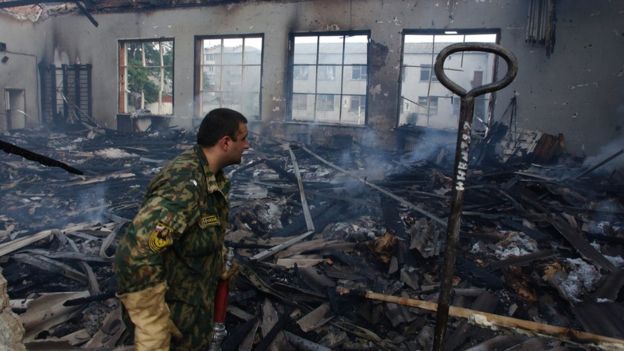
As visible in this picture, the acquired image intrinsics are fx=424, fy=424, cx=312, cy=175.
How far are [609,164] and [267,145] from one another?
8125mm

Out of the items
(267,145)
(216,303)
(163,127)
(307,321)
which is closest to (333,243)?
(307,321)

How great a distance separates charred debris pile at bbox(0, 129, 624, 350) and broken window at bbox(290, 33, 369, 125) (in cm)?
339

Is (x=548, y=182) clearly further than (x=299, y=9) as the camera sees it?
No

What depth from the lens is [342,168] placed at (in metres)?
9.65

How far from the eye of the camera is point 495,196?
6918 millimetres

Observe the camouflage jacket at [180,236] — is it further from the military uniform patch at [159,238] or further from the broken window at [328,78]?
the broken window at [328,78]

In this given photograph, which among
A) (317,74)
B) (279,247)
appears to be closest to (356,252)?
(279,247)

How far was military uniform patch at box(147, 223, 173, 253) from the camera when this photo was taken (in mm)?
1948

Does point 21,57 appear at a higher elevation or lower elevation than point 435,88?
higher

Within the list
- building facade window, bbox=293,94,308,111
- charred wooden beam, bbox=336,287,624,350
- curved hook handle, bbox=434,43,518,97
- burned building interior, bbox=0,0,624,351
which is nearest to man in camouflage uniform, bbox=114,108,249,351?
burned building interior, bbox=0,0,624,351

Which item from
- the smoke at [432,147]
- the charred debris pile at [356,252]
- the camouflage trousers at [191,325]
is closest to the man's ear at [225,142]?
the camouflage trousers at [191,325]

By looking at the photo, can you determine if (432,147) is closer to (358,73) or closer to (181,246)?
(358,73)

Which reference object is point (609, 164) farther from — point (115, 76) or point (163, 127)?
point (115, 76)

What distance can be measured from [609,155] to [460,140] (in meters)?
9.59
